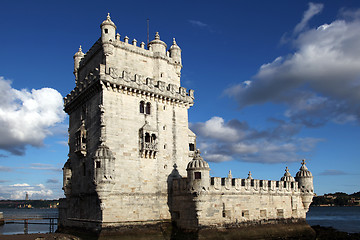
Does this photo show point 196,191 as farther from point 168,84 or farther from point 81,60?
point 81,60

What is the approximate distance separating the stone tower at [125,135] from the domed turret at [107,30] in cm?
10

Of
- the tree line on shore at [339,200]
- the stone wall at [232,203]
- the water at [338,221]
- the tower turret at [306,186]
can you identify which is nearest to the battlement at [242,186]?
the stone wall at [232,203]

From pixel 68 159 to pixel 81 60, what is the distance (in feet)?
39.7

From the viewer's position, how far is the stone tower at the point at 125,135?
30812mm

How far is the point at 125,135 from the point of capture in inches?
1281

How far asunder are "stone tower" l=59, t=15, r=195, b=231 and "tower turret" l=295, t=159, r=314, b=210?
48.9 ft

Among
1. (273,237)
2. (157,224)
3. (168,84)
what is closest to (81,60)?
(168,84)

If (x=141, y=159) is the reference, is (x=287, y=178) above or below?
below

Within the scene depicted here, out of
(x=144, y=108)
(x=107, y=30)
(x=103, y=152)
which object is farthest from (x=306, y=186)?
(x=107, y=30)

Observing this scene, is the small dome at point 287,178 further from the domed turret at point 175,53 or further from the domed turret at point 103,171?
the domed turret at point 103,171

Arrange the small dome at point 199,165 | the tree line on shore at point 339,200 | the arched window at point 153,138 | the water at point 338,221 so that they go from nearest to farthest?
the small dome at point 199,165, the arched window at point 153,138, the water at point 338,221, the tree line on shore at point 339,200

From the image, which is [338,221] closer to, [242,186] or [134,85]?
[242,186]

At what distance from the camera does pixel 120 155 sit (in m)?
31.6

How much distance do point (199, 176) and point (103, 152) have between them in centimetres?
920
